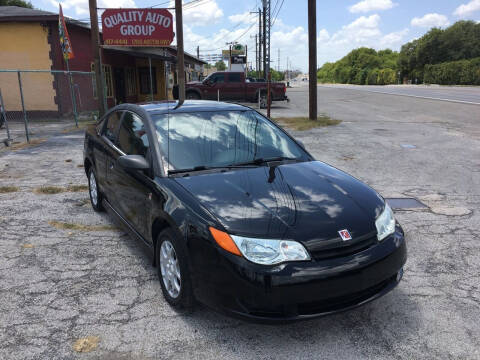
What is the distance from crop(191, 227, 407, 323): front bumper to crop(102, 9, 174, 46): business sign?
704 inches

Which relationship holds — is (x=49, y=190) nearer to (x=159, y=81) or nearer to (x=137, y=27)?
(x=137, y=27)

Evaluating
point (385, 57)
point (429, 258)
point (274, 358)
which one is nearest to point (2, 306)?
point (274, 358)

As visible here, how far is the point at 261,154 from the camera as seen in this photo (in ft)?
12.8

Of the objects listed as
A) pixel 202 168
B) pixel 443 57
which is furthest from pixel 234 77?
pixel 443 57

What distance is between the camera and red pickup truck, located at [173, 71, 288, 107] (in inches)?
907

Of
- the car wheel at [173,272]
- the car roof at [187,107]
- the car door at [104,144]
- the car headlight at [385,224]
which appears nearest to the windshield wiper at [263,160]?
the car roof at [187,107]

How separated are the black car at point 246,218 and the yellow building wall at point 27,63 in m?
15.7

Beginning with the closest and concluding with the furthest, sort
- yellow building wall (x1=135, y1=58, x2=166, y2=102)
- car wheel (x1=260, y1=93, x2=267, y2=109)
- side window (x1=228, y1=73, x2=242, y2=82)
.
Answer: car wheel (x1=260, y1=93, x2=267, y2=109) → side window (x1=228, y1=73, x2=242, y2=82) → yellow building wall (x1=135, y1=58, x2=166, y2=102)

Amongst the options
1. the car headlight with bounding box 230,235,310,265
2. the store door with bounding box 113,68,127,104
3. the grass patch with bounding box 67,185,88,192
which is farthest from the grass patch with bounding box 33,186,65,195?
the store door with bounding box 113,68,127,104

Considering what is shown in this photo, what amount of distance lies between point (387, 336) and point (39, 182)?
640 cm

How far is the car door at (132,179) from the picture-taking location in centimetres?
357

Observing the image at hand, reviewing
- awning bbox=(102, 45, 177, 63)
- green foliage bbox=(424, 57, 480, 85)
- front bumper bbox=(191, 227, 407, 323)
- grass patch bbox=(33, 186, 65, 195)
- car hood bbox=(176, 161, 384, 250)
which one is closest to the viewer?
front bumper bbox=(191, 227, 407, 323)

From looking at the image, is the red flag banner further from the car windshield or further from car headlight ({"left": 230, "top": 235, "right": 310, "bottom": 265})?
car headlight ({"left": 230, "top": 235, "right": 310, "bottom": 265})

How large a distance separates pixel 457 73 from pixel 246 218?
7083cm
